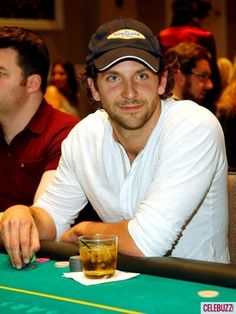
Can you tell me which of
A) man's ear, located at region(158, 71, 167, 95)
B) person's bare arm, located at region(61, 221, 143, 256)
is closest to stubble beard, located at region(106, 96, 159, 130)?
man's ear, located at region(158, 71, 167, 95)

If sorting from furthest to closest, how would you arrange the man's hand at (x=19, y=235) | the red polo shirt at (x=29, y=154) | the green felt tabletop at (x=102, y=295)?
1. the red polo shirt at (x=29, y=154)
2. the man's hand at (x=19, y=235)
3. the green felt tabletop at (x=102, y=295)

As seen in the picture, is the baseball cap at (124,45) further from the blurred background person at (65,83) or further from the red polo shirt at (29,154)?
the blurred background person at (65,83)

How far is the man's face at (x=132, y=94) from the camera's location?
2.18 metres

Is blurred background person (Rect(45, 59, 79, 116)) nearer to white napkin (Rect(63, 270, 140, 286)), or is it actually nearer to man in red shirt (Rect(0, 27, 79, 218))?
man in red shirt (Rect(0, 27, 79, 218))

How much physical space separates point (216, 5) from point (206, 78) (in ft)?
14.6

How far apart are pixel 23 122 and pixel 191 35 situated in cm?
195

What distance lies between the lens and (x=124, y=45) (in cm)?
217

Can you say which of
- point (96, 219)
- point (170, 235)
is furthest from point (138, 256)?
point (96, 219)

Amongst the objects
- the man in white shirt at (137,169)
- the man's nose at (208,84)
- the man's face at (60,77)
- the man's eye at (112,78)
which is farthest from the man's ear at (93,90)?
the man's face at (60,77)

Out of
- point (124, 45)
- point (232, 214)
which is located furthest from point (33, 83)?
point (232, 214)

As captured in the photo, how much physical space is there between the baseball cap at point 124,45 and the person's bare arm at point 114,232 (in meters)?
0.49

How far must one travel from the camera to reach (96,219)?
278 cm

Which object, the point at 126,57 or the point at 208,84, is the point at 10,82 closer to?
the point at 126,57

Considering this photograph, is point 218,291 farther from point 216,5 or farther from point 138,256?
point 216,5
